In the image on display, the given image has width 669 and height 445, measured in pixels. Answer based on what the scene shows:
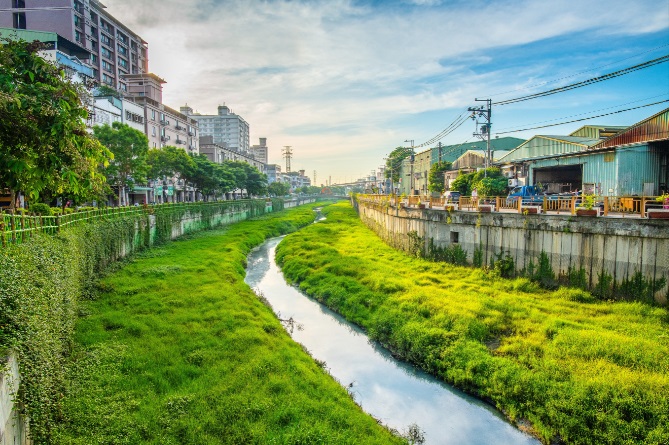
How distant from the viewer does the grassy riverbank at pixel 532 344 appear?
33.1 feet

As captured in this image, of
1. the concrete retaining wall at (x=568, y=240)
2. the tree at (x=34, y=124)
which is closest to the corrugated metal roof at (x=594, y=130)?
the concrete retaining wall at (x=568, y=240)

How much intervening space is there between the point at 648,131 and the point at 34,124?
3111 centimetres

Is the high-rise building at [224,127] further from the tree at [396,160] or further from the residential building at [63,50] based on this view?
the residential building at [63,50]

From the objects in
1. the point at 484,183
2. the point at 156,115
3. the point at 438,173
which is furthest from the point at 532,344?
the point at 156,115

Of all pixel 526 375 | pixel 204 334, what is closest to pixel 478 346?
pixel 526 375

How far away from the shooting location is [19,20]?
53.2 metres

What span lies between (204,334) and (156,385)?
11.7 ft

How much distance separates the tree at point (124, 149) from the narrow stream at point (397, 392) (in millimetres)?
26387

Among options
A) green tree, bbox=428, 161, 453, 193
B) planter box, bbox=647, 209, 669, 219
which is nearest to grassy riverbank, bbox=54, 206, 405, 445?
planter box, bbox=647, 209, 669, 219

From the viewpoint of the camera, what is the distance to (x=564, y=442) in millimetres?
9953

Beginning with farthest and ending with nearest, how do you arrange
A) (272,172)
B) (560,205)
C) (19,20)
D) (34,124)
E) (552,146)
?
1. (272,172)
2. (19,20)
3. (552,146)
4. (560,205)
5. (34,124)

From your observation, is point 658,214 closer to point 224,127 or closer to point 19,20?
point 19,20

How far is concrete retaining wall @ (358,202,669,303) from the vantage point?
1542 cm

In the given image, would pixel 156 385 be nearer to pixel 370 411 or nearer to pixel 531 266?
pixel 370 411
